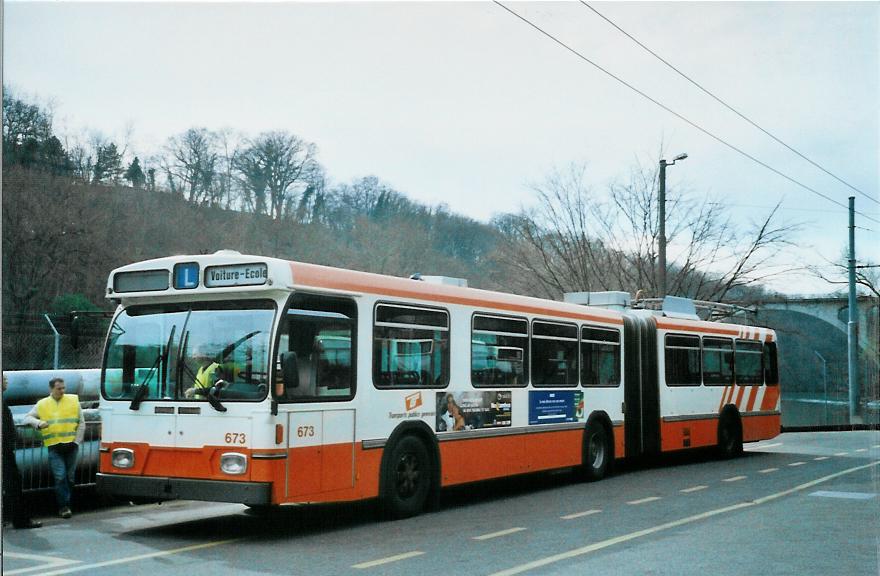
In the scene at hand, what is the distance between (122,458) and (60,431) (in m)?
1.78

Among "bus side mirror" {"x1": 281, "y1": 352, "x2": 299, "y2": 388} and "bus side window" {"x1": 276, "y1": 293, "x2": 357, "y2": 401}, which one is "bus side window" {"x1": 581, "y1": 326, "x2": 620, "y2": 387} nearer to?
"bus side window" {"x1": 276, "y1": 293, "x2": 357, "y2": 401}

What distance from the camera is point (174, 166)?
31.6 metres

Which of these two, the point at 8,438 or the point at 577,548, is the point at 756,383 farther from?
the point at 8,438

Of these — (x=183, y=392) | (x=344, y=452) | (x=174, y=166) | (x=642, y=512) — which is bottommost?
(x=642, y=512)

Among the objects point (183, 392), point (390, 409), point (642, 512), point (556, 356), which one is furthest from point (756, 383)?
point (183, 392)

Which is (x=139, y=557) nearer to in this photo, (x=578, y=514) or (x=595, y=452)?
(x=578, y=514)

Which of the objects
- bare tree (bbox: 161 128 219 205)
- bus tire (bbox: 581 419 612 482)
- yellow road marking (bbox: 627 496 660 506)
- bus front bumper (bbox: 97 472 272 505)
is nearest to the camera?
bus front bumper (bbox: 97 472 272 505)

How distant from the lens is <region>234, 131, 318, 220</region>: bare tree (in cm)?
3369

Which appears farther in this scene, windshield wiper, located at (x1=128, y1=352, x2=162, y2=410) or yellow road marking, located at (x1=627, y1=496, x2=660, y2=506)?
yellow road marking, located at (x1=627, y1=496, x2=660, y2=506)

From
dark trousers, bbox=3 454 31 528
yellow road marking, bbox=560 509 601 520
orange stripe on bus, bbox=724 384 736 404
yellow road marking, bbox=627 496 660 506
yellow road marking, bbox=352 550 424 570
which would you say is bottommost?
yellow road marking, bbox=627 496 660 506

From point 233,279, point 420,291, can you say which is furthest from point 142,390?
point 420,291

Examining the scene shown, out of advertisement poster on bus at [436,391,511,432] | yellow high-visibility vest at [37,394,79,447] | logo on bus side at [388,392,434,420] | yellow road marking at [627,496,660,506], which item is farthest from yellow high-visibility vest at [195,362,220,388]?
yellow road marking at [627,496,660,506]

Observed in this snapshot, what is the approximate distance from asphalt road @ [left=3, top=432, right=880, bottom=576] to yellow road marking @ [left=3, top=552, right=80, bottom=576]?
2 cm

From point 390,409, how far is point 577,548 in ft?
8.87
